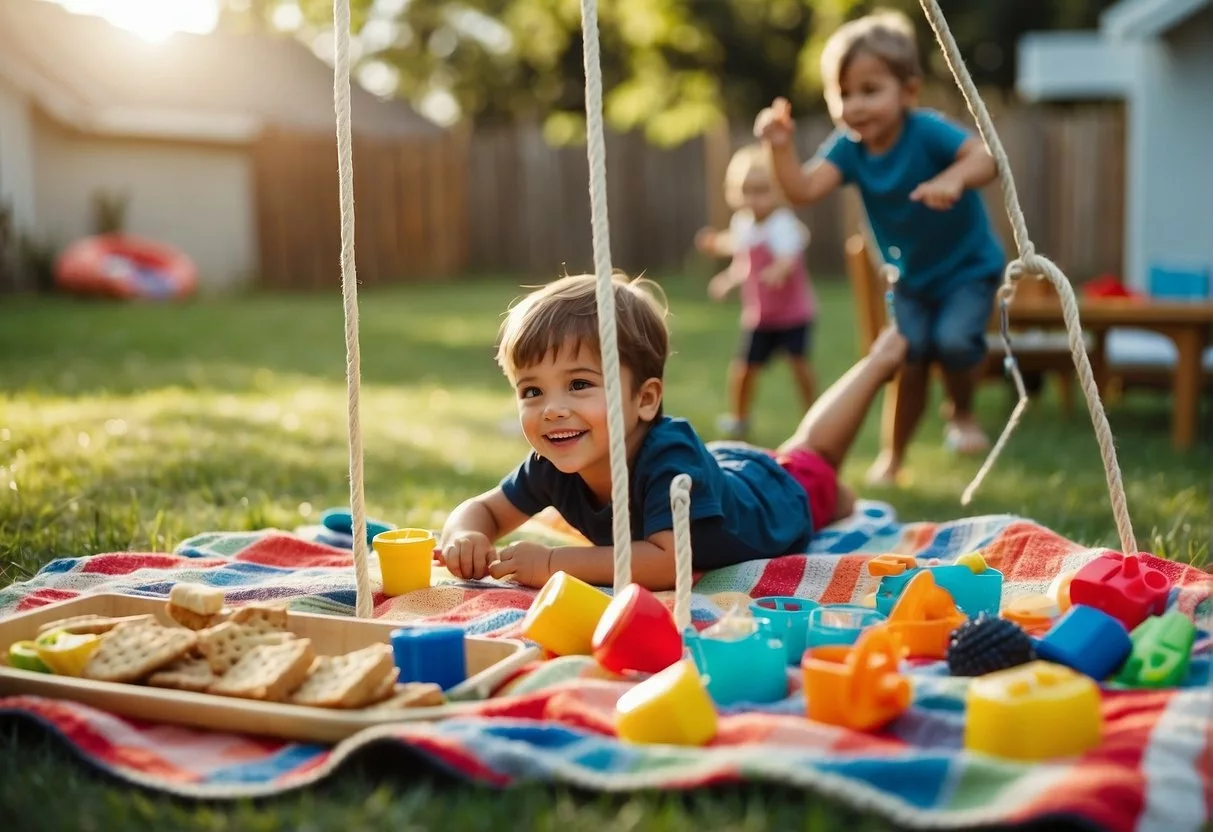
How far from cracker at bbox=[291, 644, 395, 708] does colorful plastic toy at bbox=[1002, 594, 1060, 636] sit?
112cm

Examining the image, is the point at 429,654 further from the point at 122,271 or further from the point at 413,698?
the point at 122,271

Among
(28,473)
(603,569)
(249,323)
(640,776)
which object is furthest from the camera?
(249,323)

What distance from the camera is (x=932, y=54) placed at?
28.5 metres

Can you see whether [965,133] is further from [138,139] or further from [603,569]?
[138,139]

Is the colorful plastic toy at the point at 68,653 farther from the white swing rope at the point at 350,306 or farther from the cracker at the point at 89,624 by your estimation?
the white swing rope at the point at 350,306

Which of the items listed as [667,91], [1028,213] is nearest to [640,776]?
[1028,213]

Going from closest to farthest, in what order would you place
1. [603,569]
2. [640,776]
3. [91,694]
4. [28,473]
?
[640,776] → [91,694] → [603,569] → [28,473]

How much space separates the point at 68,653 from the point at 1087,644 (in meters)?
1.63

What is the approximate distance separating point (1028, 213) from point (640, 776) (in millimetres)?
15354

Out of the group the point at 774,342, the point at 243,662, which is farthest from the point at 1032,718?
the point at 774,342

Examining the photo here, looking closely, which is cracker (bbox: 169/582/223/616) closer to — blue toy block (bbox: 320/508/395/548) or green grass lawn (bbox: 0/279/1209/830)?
green grass lawn (bbox: 0/279/1209/830)

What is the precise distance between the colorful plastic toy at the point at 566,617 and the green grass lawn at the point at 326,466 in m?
0.50

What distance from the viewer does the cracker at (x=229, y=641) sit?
2.07 meters

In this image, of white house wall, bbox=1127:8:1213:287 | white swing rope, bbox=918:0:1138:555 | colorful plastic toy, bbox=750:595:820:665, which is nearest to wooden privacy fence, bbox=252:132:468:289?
white house wall, bbox=1127:8:1213:287
